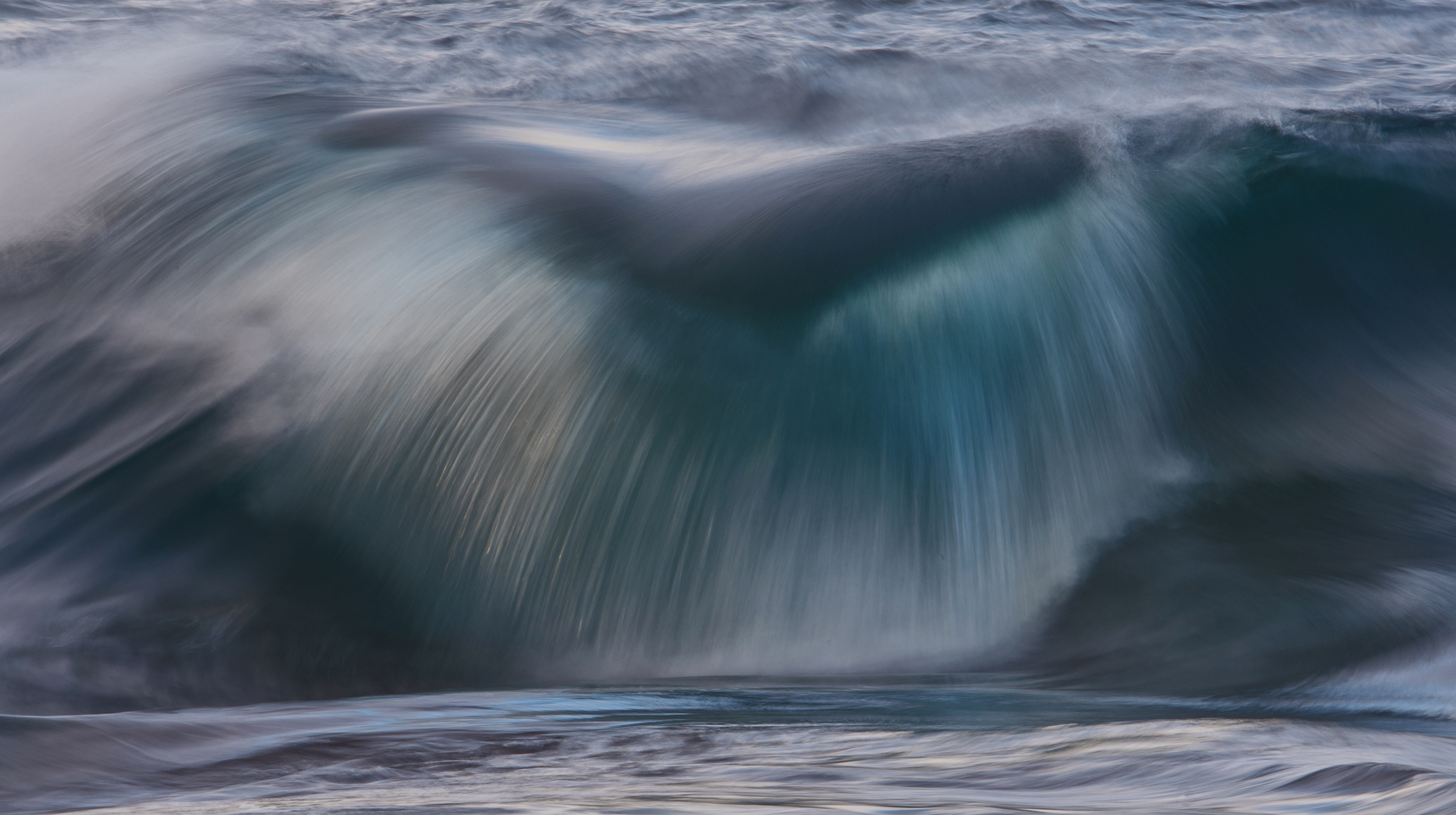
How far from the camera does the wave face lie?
329cm

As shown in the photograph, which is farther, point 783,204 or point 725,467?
point 783,204

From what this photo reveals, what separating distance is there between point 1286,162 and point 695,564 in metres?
3.31

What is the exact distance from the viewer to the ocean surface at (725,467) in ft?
7.68

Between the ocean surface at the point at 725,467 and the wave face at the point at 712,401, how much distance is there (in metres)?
0.02

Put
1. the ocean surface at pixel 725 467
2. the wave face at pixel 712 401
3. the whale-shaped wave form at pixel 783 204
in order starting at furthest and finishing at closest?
the whale-shaped wave form at pixel 783 204 < the wave face at pixel 712 401 < the ocean surface at pixel 725 467

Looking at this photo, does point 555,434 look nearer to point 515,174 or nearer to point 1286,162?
point 515,174

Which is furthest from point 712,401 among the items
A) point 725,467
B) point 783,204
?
point 783,204

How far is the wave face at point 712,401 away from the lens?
3291 mm

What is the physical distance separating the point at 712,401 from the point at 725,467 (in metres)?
0.23

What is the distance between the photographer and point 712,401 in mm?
3668

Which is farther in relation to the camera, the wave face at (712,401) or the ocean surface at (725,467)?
the wave face at (712,401)

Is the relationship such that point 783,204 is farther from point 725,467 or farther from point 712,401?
point 725,467

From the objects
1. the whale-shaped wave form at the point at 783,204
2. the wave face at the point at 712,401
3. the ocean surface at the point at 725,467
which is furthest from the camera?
the whale-shaped wave form at the point at 783,204

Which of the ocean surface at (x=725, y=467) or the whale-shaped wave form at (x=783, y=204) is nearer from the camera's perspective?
the ocean surface at (x=725, y=467)
